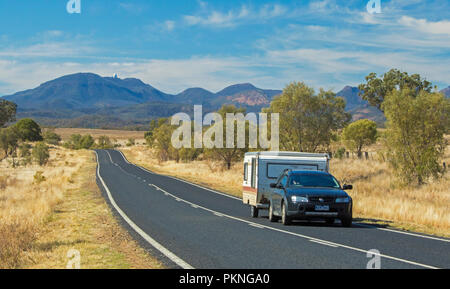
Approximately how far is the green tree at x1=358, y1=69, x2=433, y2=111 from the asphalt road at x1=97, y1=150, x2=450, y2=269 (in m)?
45.8

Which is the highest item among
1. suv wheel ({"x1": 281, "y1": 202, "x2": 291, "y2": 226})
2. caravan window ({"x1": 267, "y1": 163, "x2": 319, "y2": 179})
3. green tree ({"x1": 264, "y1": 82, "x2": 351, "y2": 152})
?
green tree ({"x1": 264, "y1": 82, "x2": 351, "y2": 152})

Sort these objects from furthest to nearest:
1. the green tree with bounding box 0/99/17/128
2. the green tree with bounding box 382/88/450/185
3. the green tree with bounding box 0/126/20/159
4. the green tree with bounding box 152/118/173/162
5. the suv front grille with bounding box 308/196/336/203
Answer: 1. the green tree with bounding box 152/118/173/162
2. the green tree with bounding box 0/126/20/159
3. the green tree with bounding box 0/99/17/128
4. the green tree with bounding box 382/88/450/185
5. the suv front grille with bounding box 308/196/336/203

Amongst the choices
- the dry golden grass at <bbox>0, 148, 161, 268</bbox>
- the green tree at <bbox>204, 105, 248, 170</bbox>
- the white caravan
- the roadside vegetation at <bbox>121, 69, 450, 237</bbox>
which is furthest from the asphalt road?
the green tree at <bbox>204, 105, 248, 170</bbox>

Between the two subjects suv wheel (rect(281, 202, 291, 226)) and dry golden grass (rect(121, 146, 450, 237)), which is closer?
suv wheel (rect(281, 202, 291, 226))

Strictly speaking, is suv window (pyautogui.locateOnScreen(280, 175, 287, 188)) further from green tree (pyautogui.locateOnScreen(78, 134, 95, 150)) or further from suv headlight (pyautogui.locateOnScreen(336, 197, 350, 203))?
green tree (pyautogui.locateOnScreen(78, 134, 95, 150))

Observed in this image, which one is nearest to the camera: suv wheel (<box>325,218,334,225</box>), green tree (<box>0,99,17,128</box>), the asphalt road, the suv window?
the asphalt road

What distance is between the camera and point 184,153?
75750mm

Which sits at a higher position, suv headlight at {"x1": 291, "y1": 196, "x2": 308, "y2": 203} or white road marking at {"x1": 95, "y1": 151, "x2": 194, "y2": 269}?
suv headlight at {"x1": 291, "y1": 196, "x2": 308, "y2": 203}

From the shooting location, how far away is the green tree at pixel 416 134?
101 ft

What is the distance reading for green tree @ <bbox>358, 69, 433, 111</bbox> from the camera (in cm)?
5975

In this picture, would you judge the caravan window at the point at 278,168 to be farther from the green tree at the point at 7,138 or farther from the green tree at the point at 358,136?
the green tree at the point at 7,138

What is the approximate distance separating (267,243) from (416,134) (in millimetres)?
22517

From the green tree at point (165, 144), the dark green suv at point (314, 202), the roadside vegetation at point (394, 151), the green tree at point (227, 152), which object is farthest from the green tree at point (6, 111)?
the dark green suv at point (314, 202)
